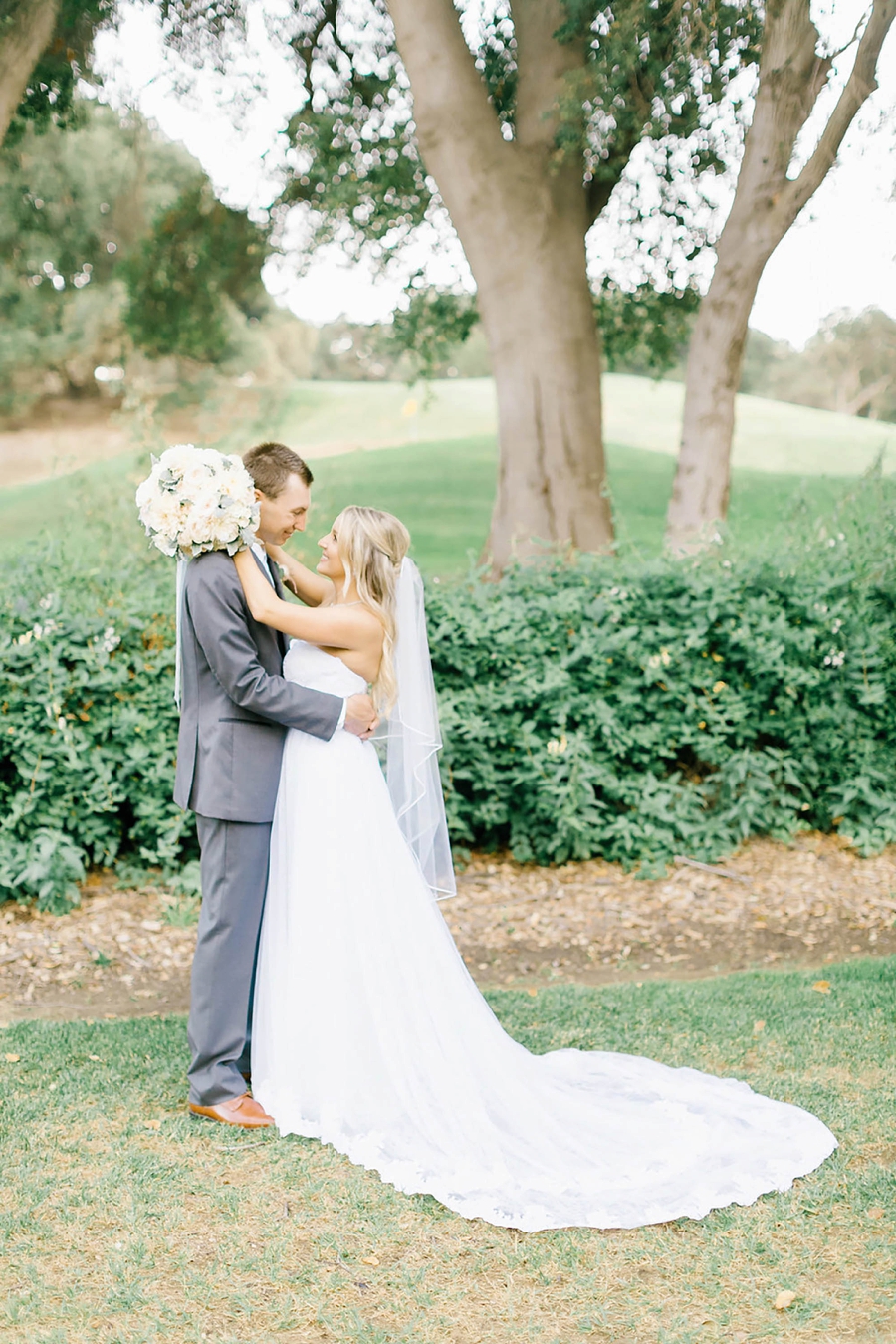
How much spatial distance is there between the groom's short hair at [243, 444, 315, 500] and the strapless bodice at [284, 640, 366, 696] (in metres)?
0.60

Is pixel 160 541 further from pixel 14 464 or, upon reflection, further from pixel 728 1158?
pixel 14 464

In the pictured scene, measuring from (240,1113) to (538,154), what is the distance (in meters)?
8.37

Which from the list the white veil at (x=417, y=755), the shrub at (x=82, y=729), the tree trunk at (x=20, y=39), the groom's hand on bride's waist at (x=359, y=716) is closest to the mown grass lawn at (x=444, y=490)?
the tree trunk at (x=20, y=39)

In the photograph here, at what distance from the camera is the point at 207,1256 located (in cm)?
321

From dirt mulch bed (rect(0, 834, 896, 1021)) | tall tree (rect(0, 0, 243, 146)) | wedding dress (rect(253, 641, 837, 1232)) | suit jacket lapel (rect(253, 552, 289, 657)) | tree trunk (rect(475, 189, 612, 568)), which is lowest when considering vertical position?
dirt mulch bed (rect(0, 834, 896, 1021))

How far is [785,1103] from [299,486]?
9.14 feet

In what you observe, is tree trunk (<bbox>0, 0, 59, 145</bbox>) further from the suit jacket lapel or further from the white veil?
the white veil

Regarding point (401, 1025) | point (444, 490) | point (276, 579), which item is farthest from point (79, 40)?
point (444, 490)

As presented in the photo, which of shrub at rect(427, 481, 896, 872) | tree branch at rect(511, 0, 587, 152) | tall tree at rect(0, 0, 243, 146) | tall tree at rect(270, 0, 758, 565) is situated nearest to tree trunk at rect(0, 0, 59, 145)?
tall tree at rect(0, 0, 243, 146)

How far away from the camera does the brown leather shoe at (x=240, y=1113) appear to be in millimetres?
3936

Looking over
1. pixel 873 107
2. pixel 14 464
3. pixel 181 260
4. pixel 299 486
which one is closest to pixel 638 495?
pixel 181 260

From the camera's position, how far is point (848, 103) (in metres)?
8.30

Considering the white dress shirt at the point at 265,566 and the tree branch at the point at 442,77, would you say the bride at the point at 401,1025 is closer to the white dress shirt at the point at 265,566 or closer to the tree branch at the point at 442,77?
the white dress shirt at the point at 265,566

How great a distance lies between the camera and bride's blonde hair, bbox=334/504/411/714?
412 cm
